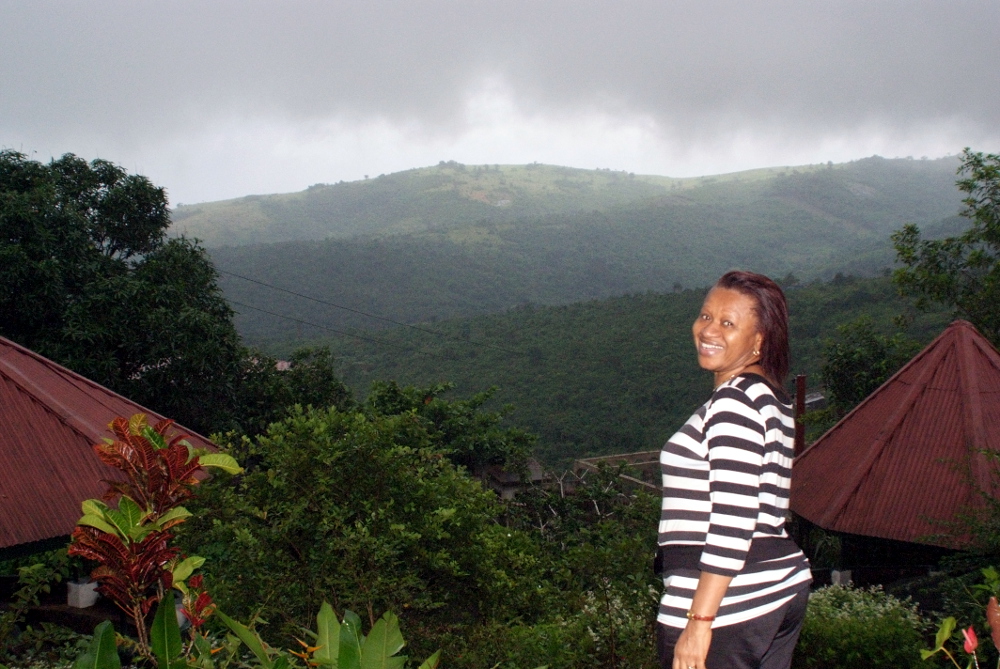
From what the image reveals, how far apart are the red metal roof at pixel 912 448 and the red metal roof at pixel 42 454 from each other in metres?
6.81

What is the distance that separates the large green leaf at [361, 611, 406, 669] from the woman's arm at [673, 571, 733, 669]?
629mm

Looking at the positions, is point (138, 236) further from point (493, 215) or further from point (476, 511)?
point (493, 215)

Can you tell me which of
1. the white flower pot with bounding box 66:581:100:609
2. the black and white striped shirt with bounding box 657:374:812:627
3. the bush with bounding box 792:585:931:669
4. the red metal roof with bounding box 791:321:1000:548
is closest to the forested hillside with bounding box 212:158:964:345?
the red metal roof with bounding box 791:321:1000:548

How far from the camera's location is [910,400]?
8617 mm

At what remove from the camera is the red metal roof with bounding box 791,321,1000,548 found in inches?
301

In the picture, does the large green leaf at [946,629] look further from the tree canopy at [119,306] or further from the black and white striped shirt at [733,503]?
the tree canopy at [119,306]

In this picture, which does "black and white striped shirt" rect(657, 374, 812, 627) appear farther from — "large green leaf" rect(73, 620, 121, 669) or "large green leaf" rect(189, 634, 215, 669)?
"large green leaf" rect(73, 620, 121, 669)

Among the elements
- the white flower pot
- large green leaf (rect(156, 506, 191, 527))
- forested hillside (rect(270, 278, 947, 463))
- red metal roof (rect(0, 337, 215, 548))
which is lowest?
forested hillside (rect(270, 278, 947, 463))

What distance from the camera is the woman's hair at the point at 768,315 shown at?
1952 millimetres

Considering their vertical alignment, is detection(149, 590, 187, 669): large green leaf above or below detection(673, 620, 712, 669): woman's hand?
above

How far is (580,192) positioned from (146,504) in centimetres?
11408

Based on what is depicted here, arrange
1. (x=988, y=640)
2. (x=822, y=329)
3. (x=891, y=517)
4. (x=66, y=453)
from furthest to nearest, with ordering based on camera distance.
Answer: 1. (x=822, y=329)
2. (x=891, y=517)
3. (x=66, y=453)
4. (x=988, y=640)

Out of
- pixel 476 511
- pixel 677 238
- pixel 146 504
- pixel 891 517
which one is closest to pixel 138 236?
pixel 476 511

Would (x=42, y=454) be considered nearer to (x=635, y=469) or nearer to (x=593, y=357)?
(x=635, y=469)
